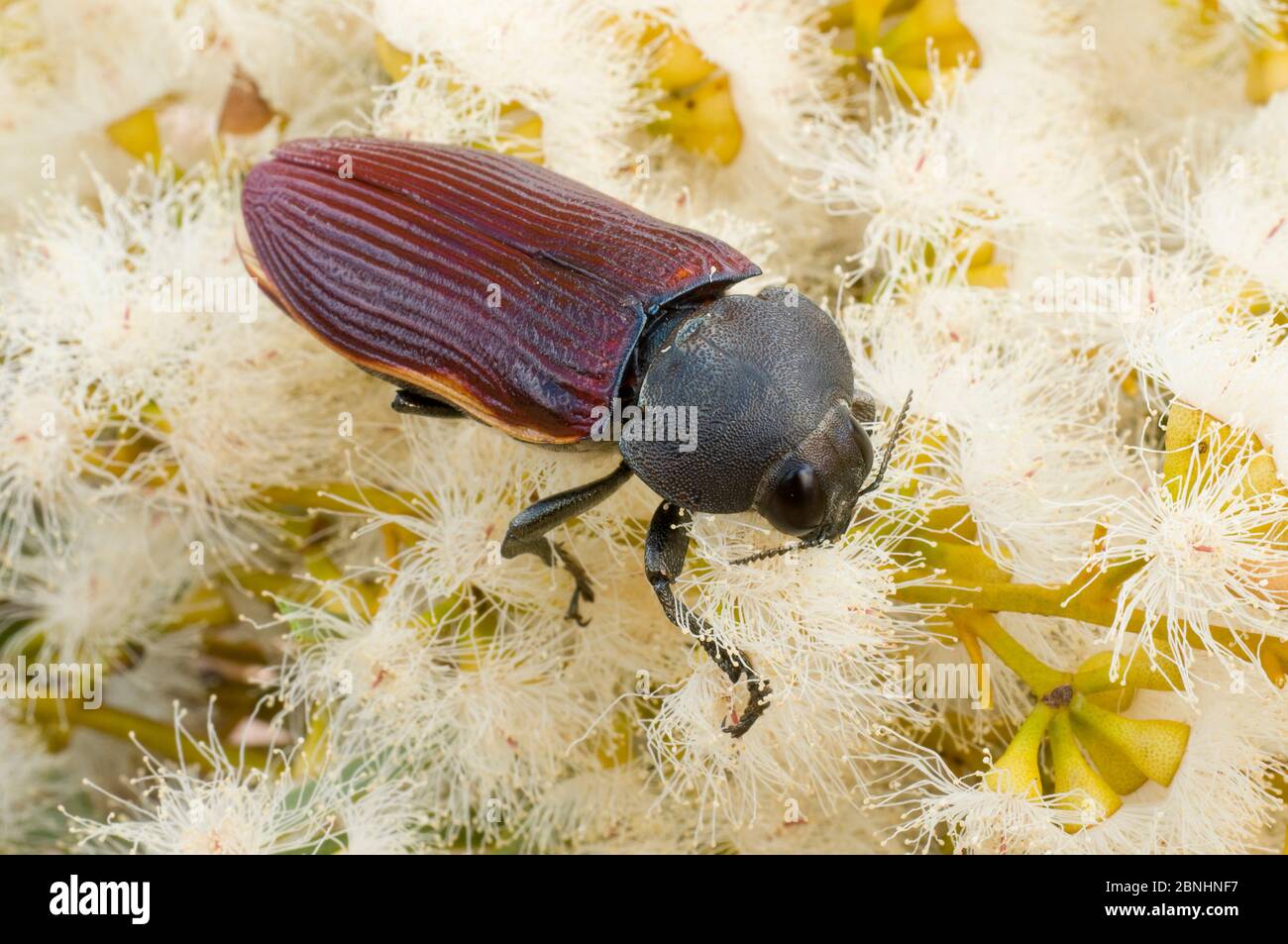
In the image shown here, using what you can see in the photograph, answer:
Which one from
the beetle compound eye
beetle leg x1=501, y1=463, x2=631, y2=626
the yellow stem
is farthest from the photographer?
the yellow stem

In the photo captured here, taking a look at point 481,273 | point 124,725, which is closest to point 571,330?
point 481,273

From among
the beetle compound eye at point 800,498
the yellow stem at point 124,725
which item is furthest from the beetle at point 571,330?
the yellow stem at point 124,725

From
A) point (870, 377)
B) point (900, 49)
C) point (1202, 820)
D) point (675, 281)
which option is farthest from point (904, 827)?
point (900, 49)

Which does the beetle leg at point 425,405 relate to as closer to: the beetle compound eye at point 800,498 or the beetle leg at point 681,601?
the beetle leg at point 681,601

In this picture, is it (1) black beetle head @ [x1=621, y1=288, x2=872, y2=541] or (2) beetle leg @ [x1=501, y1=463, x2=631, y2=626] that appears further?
(2) beetle leg @ [x1=501, y1=463, x2=631, y2=626]

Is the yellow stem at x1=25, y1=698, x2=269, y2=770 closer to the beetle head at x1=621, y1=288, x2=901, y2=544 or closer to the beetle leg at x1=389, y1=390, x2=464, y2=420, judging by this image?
the beetle leg at x1=389, y1=390, x2=464, y2=420

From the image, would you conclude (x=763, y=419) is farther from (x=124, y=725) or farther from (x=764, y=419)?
(x=124, y=725)

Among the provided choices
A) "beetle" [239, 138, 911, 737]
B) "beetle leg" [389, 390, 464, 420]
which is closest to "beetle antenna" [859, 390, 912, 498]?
"beetle" [239, 138, 911, 737]

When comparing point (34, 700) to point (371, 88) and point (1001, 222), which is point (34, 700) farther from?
point (1001, 222)
